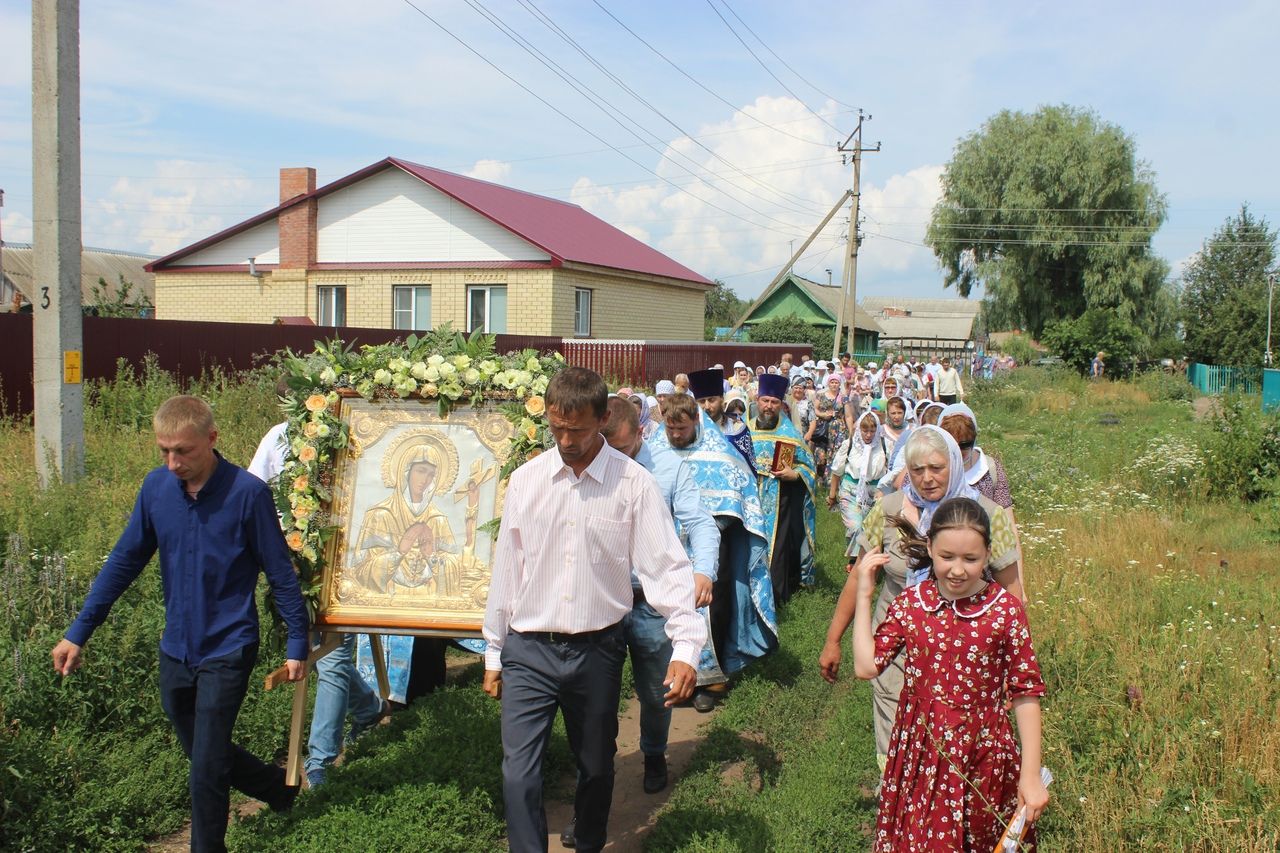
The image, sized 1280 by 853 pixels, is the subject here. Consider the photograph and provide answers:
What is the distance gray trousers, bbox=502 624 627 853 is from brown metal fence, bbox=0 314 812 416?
3099 millimetres

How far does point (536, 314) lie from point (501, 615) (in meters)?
23.4

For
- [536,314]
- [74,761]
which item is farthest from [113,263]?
[74,761]

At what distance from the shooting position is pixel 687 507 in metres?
5.53

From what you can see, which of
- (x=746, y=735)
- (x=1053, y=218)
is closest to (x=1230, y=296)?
(x=1053, y=218)

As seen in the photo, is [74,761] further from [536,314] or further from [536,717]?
[536,314]

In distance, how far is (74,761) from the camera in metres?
4.89

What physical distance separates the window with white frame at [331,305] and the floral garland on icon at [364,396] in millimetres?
24582

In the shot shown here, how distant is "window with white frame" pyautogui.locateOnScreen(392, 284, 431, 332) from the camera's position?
93.2ft

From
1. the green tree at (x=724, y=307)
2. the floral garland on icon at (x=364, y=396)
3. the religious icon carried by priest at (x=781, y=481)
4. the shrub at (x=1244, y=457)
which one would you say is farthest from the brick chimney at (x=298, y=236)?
the green tree at (x=724, y=307)

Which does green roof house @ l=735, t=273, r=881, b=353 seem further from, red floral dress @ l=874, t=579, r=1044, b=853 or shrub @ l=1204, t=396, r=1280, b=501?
red floral dress @ l=874, t=579, r=1044, b=853

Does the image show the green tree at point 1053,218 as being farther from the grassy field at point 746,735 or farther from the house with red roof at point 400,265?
the grassy field at point 746,735

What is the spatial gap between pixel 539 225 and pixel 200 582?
25.8 metres

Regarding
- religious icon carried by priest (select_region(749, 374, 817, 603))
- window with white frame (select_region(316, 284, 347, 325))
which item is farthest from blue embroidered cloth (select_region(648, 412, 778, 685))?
window with white frame (select_region(316, 284, 347, 325))

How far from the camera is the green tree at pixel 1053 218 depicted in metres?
42.8
